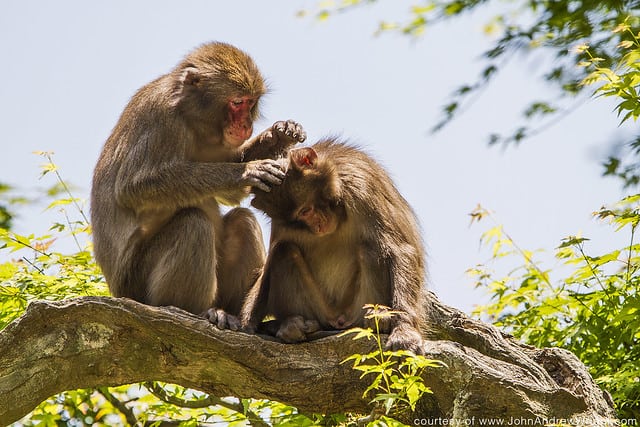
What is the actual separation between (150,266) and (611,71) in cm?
339

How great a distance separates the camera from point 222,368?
552 centimetres

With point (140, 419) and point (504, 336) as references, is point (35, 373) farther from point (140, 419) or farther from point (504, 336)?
point (504, 336)

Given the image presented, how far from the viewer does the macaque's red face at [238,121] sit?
6648 mm

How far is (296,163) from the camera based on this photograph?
6.33m

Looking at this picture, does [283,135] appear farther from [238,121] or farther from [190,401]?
[190,401]

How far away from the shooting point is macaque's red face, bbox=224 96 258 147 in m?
6.65

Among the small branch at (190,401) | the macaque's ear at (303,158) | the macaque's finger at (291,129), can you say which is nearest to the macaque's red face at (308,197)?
the macaque's ear at (303,158)

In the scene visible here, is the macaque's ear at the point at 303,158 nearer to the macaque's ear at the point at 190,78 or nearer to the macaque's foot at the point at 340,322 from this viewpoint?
the macaque's ear at the point at 190,78

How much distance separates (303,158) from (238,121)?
0.66 m

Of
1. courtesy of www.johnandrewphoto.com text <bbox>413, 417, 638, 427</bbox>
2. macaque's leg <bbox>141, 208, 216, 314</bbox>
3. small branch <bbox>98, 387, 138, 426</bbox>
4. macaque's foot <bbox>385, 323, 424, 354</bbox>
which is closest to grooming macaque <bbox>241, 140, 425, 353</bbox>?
macaque's foot <bbox>385, 323, 424, 354</bbox>

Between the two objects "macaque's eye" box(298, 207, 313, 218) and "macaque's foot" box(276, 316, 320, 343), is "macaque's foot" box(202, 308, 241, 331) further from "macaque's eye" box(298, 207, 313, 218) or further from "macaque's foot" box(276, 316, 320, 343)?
"macaque's eye" box(298, 207, 313, 218)

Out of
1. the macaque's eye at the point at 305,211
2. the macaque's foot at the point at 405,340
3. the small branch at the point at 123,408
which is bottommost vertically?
the small branch at the point at 123,408

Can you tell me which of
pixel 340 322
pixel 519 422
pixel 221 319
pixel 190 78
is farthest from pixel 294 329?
pixel 190 78

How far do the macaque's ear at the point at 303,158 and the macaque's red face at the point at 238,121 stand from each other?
0.49 meters
